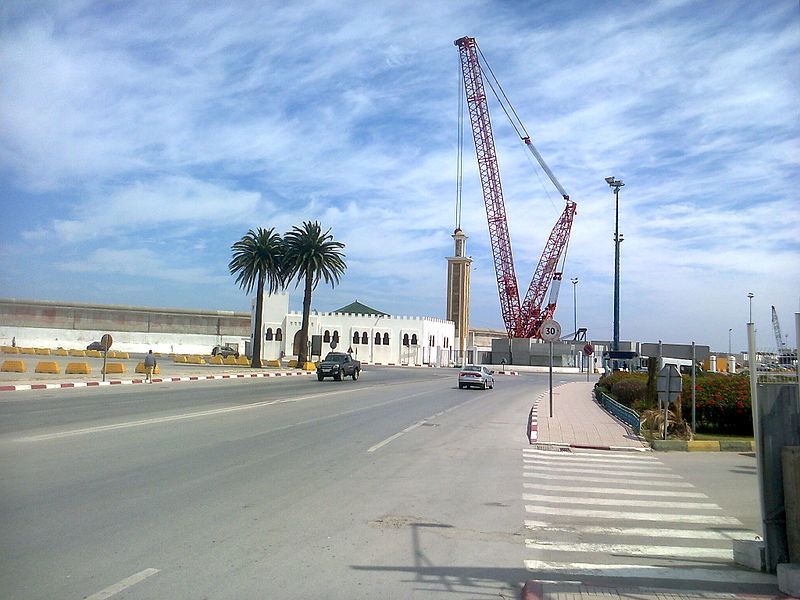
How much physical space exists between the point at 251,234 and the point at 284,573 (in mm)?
51904

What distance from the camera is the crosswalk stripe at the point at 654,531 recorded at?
741 centimetres

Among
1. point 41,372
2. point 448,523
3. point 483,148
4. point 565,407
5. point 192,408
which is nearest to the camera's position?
point 448,523

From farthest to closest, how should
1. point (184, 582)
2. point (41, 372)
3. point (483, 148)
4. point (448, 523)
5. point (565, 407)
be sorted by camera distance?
1. point (483, 148)
2. point (41, 372)
3. point (565, 407)
4. point (448, 523)
5. point (184, 582)

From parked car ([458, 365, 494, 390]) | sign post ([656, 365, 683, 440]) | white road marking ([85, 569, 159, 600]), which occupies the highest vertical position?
sign post ([656, 365, 683, 440])

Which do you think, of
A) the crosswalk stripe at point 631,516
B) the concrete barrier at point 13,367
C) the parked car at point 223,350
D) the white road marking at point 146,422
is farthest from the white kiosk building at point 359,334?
the crosswalk stripe at point 631,516

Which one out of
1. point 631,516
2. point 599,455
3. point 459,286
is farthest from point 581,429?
point 459,286

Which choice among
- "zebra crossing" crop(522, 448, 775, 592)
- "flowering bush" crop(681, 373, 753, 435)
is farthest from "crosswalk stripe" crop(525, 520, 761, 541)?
"flowering bush" crop(681, 373, 753, 435)

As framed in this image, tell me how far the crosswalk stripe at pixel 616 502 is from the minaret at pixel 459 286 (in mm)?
98295

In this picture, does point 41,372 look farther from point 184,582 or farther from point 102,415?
point 184,582

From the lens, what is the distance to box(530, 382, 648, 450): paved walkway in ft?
51.1

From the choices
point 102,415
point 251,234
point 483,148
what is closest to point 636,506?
point 102,415

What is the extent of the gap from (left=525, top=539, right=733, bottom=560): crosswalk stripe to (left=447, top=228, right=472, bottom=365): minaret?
10078 centimetres

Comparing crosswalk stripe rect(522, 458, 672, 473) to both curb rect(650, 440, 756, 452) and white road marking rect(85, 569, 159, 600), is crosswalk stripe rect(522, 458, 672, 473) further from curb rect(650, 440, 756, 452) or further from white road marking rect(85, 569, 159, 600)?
white road marking rect(85, 569, 159, 600)

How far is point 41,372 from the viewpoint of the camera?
3378 centimetres
